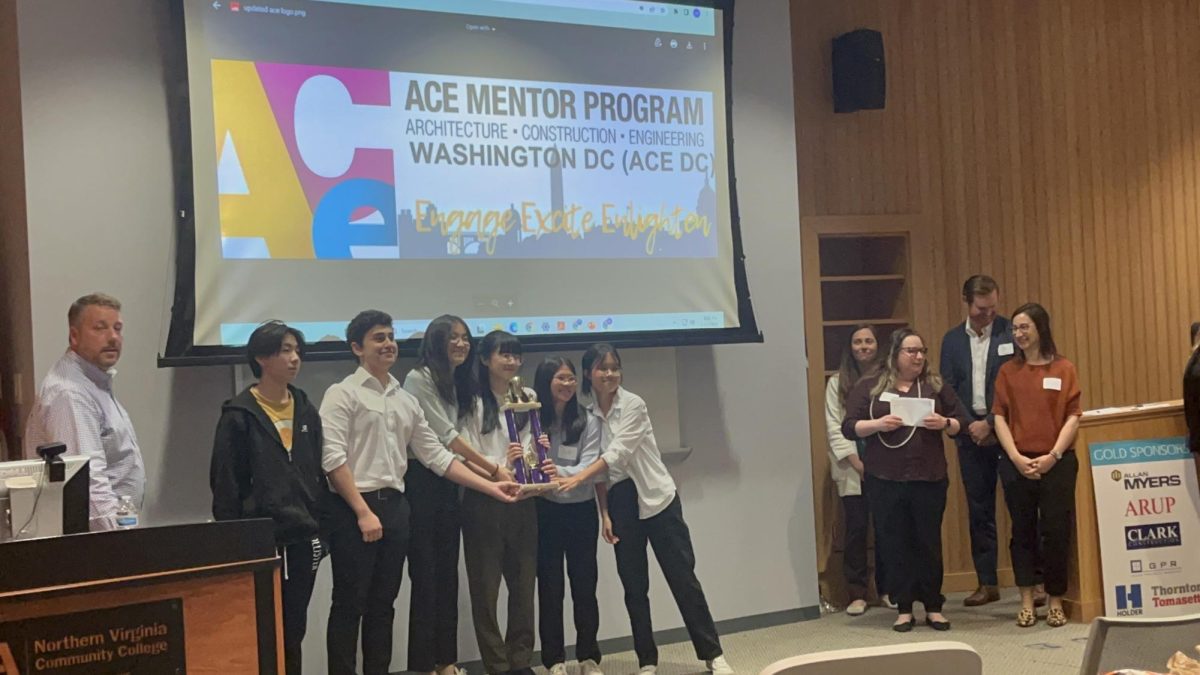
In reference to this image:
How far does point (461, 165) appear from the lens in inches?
193

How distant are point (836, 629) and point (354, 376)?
2.78 meters

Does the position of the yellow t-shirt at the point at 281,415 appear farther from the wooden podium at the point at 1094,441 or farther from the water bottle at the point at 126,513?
the wooden podium at the point at 1094,441

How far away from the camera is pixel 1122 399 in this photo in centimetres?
697

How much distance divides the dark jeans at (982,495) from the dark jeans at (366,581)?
3.09m

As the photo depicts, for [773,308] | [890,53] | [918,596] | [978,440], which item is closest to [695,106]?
[773,308]

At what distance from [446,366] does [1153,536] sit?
3.37 meters

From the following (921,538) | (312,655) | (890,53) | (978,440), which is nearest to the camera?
(312,655)

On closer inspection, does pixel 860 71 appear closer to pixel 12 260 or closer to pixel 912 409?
pixel 912 409

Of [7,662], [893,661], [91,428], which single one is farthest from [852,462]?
[7,662]

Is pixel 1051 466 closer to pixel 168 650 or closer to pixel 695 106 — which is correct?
pixel 695 106

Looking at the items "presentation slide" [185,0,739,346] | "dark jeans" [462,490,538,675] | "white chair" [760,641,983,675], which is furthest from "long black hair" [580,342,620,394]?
"white chair" [760,641,983,675]

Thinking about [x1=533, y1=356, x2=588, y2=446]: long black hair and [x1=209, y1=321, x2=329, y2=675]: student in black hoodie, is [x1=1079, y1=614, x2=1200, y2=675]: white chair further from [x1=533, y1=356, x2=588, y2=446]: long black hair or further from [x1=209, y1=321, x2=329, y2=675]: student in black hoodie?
[x1=533, y1=356, x2=588, y2=446]: long black hair

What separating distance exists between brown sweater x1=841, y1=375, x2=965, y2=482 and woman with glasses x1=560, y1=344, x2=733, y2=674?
1.13 meters

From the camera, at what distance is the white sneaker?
15.3ft
